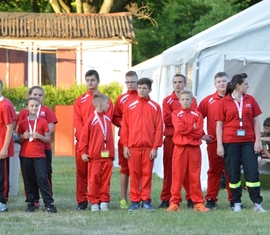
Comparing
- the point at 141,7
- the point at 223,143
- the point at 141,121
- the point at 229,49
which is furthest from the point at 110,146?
the point at 141,7

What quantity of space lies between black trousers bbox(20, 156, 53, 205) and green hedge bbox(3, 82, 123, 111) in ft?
66.8

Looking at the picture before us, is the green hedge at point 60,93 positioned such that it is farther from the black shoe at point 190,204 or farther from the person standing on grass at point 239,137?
the person standing on grass at point 239,137

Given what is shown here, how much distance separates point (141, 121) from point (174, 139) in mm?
485

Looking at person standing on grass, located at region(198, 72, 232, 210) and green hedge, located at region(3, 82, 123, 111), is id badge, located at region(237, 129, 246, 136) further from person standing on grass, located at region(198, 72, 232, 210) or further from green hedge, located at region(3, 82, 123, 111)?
green hedge, located at region(3, 82, 123, 111)

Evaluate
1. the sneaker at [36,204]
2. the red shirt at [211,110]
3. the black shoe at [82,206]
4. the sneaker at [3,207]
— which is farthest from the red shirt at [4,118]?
the red shirt at [211,110]

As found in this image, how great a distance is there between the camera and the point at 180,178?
418 inches

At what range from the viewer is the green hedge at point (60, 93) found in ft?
103

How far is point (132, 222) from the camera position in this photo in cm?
953

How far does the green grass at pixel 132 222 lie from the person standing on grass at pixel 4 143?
260mm

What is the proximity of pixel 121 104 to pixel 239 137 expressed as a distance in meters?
1.69

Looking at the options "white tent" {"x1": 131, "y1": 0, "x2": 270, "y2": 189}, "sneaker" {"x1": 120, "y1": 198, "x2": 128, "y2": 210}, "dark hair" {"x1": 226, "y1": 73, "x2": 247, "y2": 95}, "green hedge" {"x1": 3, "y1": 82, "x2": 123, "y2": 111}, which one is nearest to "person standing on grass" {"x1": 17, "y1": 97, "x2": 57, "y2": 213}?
"sneaker" {"x1": 120, "y1": 198, "x2": 128, "y2": 210}

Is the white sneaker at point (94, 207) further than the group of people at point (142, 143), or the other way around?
the white sneaker at point (94, 207)

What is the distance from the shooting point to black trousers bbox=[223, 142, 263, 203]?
1038 centimetres

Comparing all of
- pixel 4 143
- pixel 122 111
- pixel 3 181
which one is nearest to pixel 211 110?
pixel 122 111
